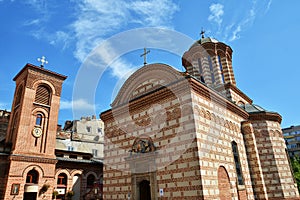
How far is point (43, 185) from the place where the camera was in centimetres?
2114

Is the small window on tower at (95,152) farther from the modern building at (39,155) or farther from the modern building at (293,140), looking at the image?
the modern building at (293,140)

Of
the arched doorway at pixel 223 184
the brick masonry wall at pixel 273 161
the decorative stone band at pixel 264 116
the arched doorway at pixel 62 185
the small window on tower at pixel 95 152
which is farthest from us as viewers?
the small window on tower at pixel 95 152

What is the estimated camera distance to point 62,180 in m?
23.6

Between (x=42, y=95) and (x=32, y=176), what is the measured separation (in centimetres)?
813

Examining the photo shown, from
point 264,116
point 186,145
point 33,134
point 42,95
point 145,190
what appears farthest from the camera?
point 42,95

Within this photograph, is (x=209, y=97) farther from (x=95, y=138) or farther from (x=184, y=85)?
(x=95, y=138)

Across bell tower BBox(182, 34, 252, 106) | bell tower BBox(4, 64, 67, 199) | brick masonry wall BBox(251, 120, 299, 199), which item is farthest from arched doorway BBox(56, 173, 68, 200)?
brick masonry wall BBox(251, 120, 299, 199)

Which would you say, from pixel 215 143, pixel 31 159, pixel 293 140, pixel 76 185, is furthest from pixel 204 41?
pixel 293 140

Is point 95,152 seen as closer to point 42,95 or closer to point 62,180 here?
point 62,180

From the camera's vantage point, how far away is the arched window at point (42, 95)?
2388cm

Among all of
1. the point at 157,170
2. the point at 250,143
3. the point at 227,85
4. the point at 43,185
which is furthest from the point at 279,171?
the point at 43,185

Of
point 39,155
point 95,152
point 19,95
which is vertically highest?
point 19,95

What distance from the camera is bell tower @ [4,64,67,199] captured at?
20.0m

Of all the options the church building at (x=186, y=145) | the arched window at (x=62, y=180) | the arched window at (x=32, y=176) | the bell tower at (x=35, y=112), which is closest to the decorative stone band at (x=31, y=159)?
the bell tower at (x=35, y=112)
